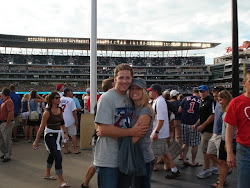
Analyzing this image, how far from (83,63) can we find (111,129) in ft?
197

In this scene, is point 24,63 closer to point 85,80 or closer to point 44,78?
point 44,78

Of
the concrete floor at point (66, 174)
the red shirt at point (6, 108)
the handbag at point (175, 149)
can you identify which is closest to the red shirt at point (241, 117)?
the concrete floor at point (66, 174)

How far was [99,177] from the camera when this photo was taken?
7.36 ft

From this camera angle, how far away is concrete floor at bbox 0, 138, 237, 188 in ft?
14.1

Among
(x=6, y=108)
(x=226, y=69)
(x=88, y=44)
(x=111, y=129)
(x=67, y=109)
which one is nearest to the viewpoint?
(x=111, y=129)

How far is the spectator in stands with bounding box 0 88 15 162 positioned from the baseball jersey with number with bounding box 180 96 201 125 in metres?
4.21

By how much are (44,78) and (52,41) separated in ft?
32.1

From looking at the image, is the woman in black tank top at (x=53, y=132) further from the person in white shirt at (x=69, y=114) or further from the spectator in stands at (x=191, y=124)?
the spectator in stands at (x=191, y=124)

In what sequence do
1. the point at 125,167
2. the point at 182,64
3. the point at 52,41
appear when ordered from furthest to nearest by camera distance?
1. the point at 182,64
2. the point at 52,41
3. the point at 125,167

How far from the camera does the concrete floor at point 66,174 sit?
431cm

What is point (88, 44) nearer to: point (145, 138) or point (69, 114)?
point (69, 114)

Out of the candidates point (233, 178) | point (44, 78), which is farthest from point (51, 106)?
point (44, 78)

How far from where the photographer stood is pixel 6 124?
5992 mm

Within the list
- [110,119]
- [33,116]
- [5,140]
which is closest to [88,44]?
[33,116]
